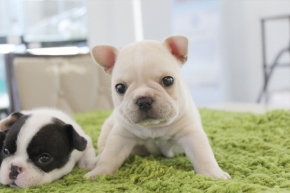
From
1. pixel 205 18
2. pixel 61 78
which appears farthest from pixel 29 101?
pixel 205 18

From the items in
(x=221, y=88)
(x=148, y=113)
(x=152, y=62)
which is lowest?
(x=221, y=88)

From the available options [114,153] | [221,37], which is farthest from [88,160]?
[221,37]

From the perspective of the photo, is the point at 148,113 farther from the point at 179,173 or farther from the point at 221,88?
the point at 221,88

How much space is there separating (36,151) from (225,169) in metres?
0.58

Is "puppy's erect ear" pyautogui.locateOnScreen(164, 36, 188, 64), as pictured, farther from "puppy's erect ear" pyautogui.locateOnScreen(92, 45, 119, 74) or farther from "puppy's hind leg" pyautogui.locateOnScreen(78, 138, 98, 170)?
"puppy's hind leg" pyautogui.locateOnScreen(78, 138, 98, 170)

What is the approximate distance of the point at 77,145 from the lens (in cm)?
119

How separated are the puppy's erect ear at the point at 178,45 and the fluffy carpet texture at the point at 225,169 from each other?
36 centimetres

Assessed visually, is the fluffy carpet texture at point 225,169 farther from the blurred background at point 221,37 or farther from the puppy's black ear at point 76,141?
the blurred background at point 221,37

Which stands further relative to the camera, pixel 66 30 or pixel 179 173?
pixel 66 30

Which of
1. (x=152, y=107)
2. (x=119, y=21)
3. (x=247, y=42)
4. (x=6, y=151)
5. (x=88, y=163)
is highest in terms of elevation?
(x=119, y=21)

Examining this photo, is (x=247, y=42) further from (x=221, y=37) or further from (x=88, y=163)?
(x=88, y=163)

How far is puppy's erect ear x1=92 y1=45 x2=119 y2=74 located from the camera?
127 centimetres

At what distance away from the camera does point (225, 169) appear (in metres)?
1.13

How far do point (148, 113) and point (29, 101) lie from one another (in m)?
1.48
